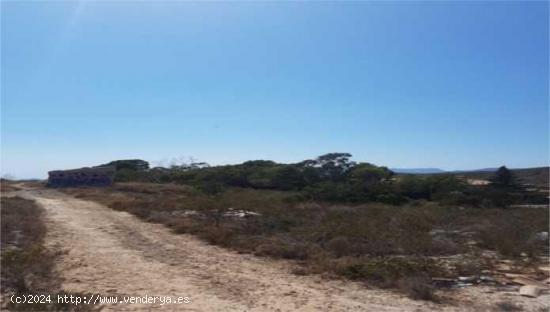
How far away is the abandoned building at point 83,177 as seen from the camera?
175 ft

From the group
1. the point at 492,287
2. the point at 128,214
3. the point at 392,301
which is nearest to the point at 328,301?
the point at 392,301

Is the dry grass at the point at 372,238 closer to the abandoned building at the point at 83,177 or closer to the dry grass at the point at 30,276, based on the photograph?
the dry grass at the point at 30,276

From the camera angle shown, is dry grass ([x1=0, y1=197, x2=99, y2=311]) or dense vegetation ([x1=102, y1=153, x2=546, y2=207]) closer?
dry grass ([x1=0, y1=197, x2=99, y2=311])

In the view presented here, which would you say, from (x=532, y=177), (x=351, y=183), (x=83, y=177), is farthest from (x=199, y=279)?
(x=532, y=177)

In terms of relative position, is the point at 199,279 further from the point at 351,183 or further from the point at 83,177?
the point at 83,177

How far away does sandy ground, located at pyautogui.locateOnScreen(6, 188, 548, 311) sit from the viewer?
7.10m

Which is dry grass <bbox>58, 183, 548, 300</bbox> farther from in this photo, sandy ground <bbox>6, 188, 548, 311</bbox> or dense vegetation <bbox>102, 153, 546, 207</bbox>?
dense vegetation <bbox>102, 153, 546, 207</bbox>

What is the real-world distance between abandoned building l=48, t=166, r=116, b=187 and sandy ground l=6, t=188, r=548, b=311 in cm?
4280

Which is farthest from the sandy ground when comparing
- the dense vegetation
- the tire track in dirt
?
the dense vegetation

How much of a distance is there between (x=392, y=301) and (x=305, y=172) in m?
40.8

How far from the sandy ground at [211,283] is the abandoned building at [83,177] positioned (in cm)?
4280

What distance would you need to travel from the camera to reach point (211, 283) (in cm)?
830

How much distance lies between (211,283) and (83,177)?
5063 cm

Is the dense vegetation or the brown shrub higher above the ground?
the dense vegetation
